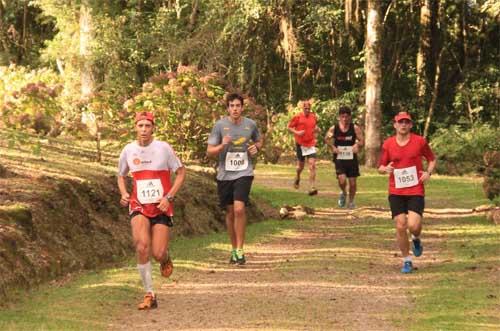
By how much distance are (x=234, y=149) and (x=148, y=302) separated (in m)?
3.72

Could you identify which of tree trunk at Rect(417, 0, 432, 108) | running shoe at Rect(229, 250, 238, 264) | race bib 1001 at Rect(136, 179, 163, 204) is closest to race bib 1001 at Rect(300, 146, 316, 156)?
running shoe at Rect(229, 250, 238, 264)

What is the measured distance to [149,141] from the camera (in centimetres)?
1091

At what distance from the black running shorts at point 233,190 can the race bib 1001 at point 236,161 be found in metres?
0.15

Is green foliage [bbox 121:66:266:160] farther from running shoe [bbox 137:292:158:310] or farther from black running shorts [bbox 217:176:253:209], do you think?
running shoe [bbox 137:292:158:310]

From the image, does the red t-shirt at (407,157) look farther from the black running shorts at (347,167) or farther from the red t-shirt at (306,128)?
the red t-shirt at (306,128)

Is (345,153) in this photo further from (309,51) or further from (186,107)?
(309,51)

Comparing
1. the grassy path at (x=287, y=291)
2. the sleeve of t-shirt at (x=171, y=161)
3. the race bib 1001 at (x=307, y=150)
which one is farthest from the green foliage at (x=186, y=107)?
the sleeve of t-shirt at (x=171, y=161)

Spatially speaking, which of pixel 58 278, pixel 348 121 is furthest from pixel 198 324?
pixel 348 121

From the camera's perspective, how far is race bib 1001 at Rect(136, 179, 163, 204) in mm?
10711

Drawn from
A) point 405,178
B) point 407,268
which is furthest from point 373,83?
point 407,268

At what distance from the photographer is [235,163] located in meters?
13.7

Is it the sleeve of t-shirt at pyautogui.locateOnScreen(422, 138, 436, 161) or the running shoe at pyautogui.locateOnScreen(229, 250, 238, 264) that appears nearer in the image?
the sleeve of t-shirt at pyautogui.locateOnScreen(422, 138, 436, 161)

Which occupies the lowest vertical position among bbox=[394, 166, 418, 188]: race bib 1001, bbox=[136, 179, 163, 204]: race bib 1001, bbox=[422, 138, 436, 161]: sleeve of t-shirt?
bbox=[394, 166, 418, 188]: race bib 1001

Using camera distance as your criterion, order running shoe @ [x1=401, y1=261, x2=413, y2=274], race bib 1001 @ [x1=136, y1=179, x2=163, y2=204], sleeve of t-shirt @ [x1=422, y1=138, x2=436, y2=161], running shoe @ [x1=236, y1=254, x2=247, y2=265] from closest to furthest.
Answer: race bib 1001 @ [x1=136, y1=179, x2=163, y2=204]
running shoe @ [x1=401, y1=261, x2=413, y2=274]
sleeve of t-shirt @ [x1=422, y1=138, x2=436, y2=161]
running shoe @ [x1=236, y1=254, x2=247, y2=265]
